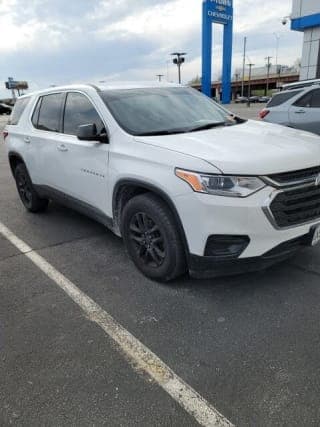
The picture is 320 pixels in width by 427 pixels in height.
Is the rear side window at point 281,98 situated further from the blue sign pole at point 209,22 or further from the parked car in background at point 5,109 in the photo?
the parked car in background at point 5,109

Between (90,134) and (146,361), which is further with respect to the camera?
(90,134)

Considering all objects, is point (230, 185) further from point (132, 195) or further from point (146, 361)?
point (146, 361)

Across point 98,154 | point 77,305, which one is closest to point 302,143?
point 98,154

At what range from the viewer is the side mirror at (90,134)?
367 cm

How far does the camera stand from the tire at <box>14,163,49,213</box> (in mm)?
5704

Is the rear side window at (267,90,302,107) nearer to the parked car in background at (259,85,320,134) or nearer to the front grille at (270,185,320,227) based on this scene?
the parked car in background at (259,85,320,134)

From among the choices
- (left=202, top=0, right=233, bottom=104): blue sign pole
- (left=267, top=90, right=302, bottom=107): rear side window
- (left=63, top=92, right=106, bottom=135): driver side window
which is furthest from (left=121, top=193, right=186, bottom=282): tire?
(left=202, top=0, right=233, bottom=104): blue sign pole

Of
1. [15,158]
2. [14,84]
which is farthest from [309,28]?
[14,84]

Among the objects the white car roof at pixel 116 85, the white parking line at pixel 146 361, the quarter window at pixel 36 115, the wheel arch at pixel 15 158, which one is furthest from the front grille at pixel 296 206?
the wheel arch at pixel 15 158

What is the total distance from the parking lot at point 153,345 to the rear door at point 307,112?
4.90 m

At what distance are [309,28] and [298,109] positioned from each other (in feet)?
52.7

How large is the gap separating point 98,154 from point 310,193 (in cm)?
203

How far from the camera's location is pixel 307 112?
8281 mm

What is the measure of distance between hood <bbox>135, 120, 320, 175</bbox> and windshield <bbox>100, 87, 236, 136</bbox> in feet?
0.78
